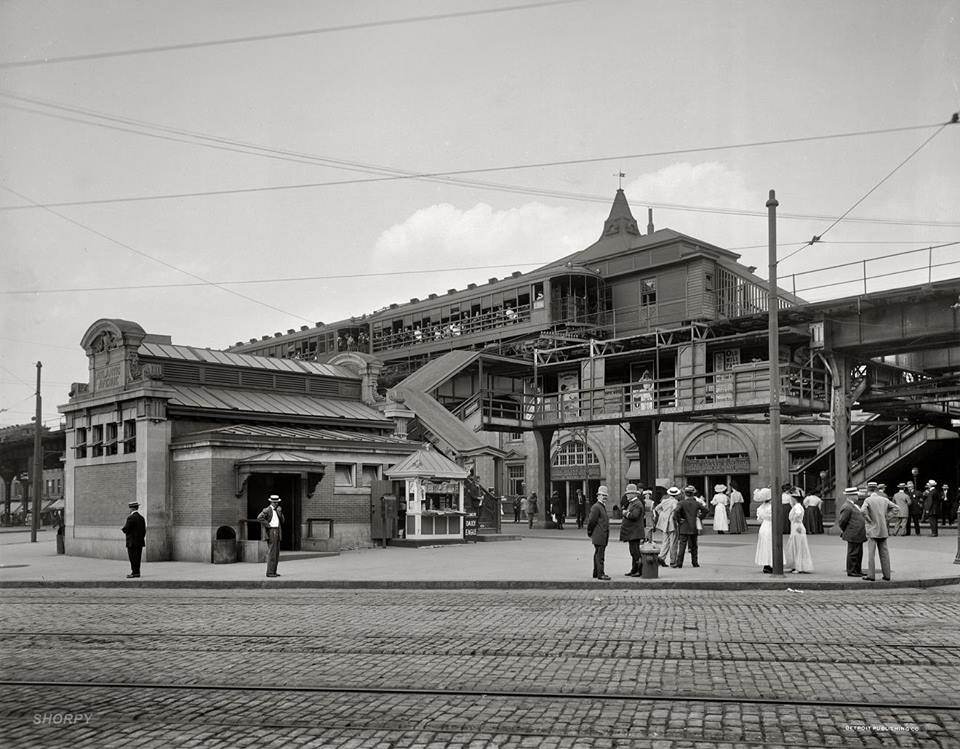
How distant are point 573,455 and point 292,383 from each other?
90.2ft

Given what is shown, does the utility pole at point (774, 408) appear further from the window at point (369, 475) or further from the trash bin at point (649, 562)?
the window at point (369, 475)

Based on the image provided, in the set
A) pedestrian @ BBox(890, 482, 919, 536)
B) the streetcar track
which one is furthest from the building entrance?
pedestrian @ BBox(890, 482, 919, 536)

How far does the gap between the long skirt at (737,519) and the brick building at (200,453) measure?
12.4m

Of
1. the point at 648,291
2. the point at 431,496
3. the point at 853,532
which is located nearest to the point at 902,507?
the point at 853,532

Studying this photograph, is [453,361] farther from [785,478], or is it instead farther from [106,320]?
[106,320]

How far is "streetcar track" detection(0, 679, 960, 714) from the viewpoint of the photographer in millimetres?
7621

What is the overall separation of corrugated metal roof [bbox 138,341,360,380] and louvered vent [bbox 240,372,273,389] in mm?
235

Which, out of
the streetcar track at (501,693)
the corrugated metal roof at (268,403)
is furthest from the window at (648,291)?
the streetcar track at (501,693)

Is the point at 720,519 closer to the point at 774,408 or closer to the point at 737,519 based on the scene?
the point at 737,519

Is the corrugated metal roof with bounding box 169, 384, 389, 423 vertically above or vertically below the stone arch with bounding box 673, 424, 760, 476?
above

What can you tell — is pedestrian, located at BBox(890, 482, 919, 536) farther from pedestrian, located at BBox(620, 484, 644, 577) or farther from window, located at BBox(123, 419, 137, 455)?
window, located at BBox(123, 419, 137, 455)

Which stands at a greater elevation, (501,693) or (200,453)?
(200,453)

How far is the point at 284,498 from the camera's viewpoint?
26516 millimetres

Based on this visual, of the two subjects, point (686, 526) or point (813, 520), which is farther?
point (813, 520)
